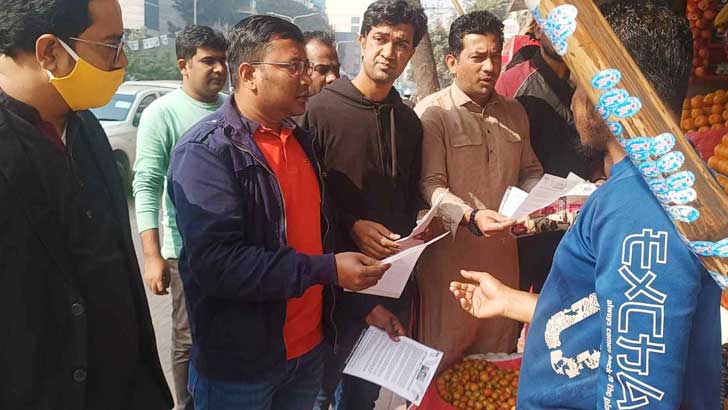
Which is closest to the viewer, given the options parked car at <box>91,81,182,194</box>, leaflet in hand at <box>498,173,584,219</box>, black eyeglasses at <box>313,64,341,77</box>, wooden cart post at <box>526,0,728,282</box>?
wooden cart post at <box>526,0,728,282</box>

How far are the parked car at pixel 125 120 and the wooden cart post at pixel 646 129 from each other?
7.10 meters

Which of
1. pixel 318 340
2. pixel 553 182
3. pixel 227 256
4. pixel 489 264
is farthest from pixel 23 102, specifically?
pixel 489 264

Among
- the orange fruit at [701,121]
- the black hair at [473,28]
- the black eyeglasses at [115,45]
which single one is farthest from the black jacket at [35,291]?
the orange fruit at [701,121]

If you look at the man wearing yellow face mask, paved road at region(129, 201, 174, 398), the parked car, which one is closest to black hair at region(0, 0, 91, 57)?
the man wearing yellow face mask

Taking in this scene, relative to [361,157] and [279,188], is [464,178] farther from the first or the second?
[279,188]

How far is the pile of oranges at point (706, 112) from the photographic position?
3.01 m

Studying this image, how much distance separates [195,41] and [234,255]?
192 centimetres

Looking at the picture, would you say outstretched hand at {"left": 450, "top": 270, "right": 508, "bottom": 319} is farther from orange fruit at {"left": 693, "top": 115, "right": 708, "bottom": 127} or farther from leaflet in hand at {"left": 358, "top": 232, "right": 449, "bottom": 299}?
orange fruit at {"left": 693, "top": 115, "right": 708, "bottom": 127}

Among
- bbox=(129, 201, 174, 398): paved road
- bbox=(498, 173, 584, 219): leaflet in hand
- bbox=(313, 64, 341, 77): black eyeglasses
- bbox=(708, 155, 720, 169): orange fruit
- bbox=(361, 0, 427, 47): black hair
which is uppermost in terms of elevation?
bbox=(361, 0, 427, 47): black hair

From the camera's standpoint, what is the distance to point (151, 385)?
1557mm

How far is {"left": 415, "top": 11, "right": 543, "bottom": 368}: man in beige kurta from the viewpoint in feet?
8.45

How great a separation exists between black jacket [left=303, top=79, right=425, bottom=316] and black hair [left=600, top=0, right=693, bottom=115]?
4.51ft

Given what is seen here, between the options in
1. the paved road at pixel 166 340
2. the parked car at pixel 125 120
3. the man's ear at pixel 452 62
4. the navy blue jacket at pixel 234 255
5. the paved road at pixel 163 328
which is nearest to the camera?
the navy blue jacket at pixel 234 255

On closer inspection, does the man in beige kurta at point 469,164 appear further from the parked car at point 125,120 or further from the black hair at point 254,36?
the parked car at point 125,120
